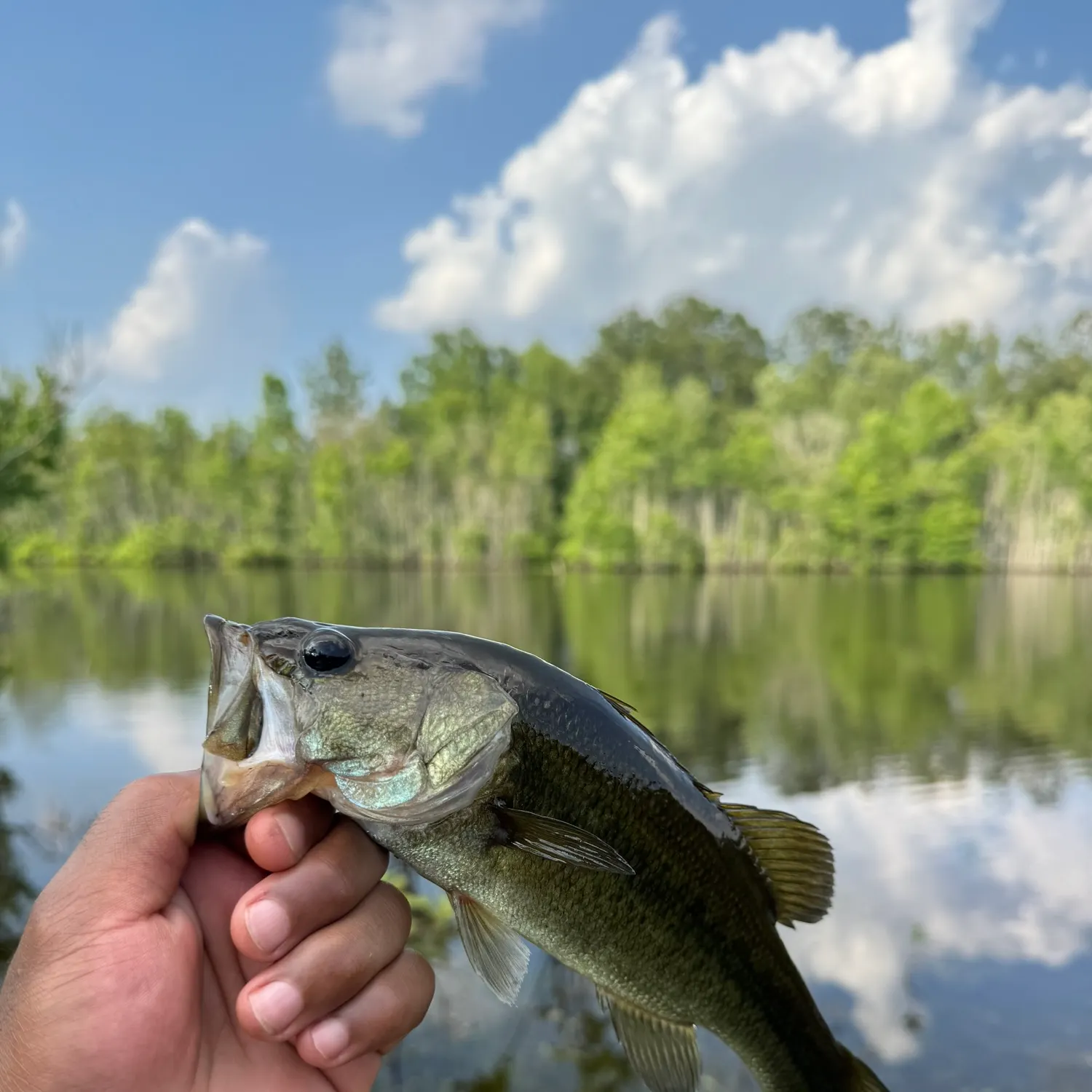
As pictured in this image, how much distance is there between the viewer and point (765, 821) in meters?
2.11

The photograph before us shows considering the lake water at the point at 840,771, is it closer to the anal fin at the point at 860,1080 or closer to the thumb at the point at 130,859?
the anal fin at the point at 860,1080

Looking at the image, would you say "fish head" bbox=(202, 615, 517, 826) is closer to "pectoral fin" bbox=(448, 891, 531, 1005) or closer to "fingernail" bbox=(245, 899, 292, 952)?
"fingernail" bbox=(245, 899, 292, 952)

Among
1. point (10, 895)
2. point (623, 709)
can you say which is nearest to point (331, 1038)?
point (623, 709)

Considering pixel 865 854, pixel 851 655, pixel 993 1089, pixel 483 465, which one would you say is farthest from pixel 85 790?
pixel 483 465

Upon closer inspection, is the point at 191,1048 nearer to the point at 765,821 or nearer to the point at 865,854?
the point at 765,821

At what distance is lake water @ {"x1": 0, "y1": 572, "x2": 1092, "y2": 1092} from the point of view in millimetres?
6477

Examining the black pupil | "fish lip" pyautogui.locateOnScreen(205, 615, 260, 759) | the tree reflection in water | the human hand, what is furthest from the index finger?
the tree reflection in water

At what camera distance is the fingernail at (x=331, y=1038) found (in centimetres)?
182

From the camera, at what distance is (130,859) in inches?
69.2

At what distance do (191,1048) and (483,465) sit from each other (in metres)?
72.7

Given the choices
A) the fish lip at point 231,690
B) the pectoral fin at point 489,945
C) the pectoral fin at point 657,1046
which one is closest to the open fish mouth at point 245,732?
the fish lip at point 231,690

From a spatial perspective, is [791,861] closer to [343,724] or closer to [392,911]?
[392,911]

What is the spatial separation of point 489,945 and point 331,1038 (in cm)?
40

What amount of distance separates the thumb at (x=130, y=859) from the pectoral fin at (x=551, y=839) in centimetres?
72
